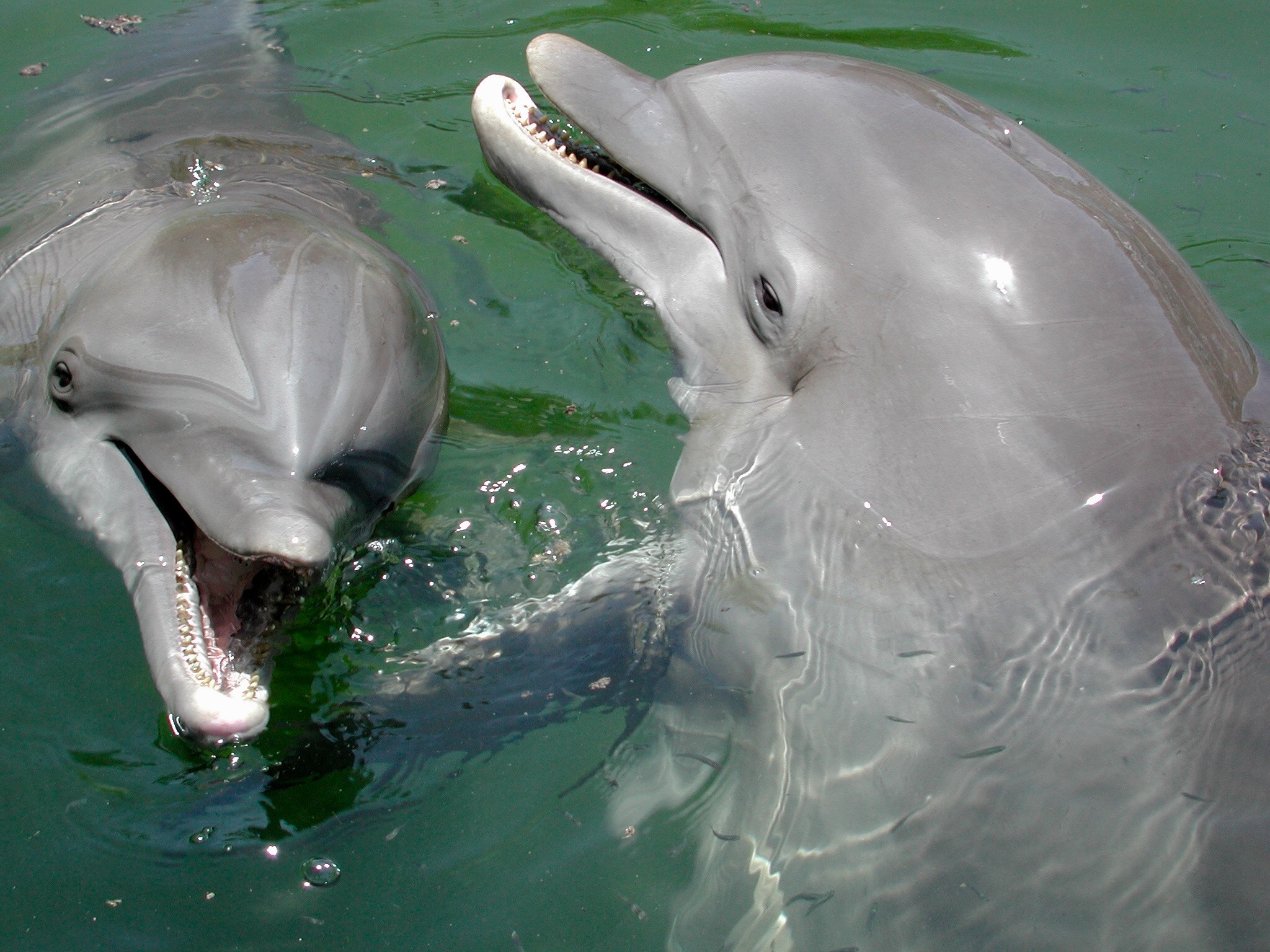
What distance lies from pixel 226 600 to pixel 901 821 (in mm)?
2257

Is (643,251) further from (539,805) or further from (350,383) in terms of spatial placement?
(539,805)

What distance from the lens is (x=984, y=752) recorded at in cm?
348

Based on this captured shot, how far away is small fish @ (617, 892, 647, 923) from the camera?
3.78 metres

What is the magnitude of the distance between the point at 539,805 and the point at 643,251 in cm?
216

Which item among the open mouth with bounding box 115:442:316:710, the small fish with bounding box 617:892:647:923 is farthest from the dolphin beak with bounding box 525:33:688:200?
the small fish with bounding box 617:892:647:923

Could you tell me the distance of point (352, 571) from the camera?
4.31 m

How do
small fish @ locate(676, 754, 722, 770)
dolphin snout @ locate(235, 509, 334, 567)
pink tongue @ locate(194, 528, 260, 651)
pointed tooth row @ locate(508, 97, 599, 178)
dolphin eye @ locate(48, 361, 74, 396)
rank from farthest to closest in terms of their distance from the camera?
pointed tooth row @ locate(508, 97, 599, 178) < dolphin eye @ locate(48, 361, 74, 396) < small fish @ locate(676, 754, 722, 770) < pink tongue @ locate(194, 528, 260, 651) < dolphin snout @ locate(235, 509, 334, 567)

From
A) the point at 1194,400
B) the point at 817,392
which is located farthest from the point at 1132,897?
the point at 817,392

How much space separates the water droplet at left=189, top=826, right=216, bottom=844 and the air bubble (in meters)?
0.32

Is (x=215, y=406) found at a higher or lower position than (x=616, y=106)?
lower

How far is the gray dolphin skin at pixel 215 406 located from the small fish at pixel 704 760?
1.41 meters

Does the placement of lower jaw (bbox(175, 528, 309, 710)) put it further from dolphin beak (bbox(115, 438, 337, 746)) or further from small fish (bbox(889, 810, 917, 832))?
small fish (bbox(889, 810, 917, 832))

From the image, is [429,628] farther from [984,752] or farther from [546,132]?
[546,132]

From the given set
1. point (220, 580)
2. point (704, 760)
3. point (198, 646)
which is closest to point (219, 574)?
point (220, 580)
